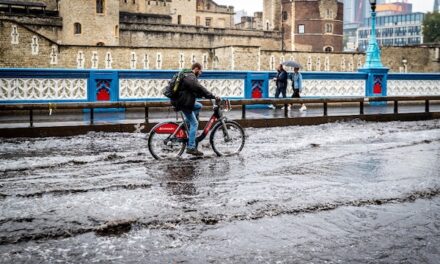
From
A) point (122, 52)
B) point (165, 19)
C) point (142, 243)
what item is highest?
point (165, 19)

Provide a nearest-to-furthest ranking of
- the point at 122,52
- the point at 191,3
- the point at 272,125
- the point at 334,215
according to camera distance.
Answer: the point at 334,215 → the point at 272,125 → the point at 122,52 → the point at 191,3

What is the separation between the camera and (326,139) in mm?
12711

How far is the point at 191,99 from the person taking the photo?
9.83 metres

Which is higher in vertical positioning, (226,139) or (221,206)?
(226,139)

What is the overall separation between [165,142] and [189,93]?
3.09ft

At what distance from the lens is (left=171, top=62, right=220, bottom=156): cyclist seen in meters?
9.74

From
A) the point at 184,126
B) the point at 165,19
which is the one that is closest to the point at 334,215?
the point at 184,126

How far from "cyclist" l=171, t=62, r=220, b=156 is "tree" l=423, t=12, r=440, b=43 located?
9411 centimetres

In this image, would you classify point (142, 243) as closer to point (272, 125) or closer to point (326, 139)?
point (326, 139)

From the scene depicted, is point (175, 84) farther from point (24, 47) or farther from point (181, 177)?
point (24, 47)

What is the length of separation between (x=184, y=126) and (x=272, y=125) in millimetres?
5869

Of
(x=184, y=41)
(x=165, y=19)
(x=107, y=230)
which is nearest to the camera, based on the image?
(x=107, y=230)

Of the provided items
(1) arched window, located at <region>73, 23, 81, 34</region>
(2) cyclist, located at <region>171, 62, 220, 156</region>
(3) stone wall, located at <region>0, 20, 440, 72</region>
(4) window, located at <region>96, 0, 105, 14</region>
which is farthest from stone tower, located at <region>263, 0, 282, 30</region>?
(2) cyclist, located at <region>171, 62, 220, 156</region>

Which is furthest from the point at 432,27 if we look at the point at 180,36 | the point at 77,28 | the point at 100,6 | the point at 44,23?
the point at 44,23
